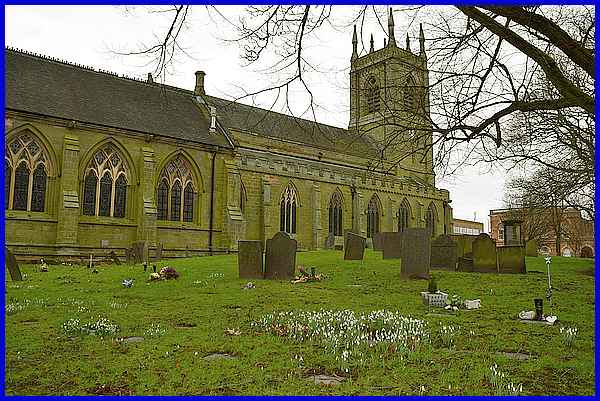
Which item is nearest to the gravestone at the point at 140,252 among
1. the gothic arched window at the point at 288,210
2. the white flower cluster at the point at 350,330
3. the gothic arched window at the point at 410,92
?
the gothic arched window at the point at 410,92

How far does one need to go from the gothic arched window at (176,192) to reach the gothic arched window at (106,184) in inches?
75.7

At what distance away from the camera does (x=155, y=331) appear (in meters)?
5.95

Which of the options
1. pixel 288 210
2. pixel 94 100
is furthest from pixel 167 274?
pixel 288 210

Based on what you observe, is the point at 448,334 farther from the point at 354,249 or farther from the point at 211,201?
the point at 211,201

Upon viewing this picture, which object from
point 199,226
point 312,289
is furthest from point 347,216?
point 312,289

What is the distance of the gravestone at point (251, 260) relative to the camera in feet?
39.9

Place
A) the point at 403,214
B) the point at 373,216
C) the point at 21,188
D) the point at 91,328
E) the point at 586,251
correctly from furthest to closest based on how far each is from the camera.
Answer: the point at 586,251 → the point at 403,214 → the point at 373,216 → the point at 21,188 → the point at 91,328

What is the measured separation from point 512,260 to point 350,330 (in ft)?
30.3

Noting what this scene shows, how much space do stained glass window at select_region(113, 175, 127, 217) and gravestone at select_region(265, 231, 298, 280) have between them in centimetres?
1549

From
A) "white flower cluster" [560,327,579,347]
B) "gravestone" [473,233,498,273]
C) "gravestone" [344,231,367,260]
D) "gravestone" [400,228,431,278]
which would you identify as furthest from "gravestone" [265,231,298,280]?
"white flower cluster" [560,327,579,347]

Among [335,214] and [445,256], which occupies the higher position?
[335,214]

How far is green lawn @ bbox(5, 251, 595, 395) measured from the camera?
4.10 metres

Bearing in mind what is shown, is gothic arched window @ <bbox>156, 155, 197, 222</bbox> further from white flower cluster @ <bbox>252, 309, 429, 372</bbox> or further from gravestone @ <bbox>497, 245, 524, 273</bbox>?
white flower cluster @ <bbox>252, 309, 429, 372</bbox>

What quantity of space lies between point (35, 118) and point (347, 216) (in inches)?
797
